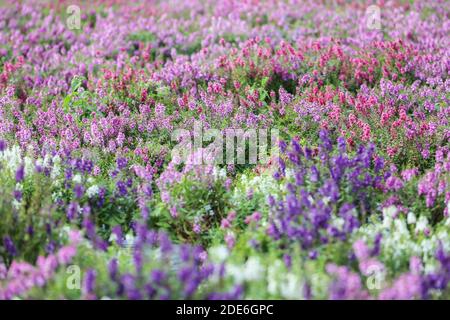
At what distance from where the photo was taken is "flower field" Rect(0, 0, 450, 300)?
3824 millimetres

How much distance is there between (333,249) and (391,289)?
1.52ft

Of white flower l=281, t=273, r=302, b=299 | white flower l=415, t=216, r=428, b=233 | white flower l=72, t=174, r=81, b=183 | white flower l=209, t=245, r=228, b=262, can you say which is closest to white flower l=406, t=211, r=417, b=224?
white flower l=415, t=216, r=428, b=233

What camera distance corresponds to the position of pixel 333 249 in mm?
3967

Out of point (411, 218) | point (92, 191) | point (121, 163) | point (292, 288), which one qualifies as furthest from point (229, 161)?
point (292, 288)

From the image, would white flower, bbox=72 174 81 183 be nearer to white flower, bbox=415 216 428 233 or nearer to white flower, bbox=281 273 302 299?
white flower, bbox=281 273 302 299

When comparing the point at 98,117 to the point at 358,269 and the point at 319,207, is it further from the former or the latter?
the point at 358,269

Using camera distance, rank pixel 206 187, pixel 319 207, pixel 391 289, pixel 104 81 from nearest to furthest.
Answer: pixel 391 289 < pixel 319 207 < pixel 206 187 < pixel 104 81

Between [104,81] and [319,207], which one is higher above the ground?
[104,81]

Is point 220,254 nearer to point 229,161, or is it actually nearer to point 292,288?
point 292,288

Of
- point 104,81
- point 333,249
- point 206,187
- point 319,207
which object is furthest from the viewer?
point 104,81

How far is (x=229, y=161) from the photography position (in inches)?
227

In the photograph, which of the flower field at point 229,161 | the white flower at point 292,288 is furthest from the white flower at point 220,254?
the white flower at point 292,288
